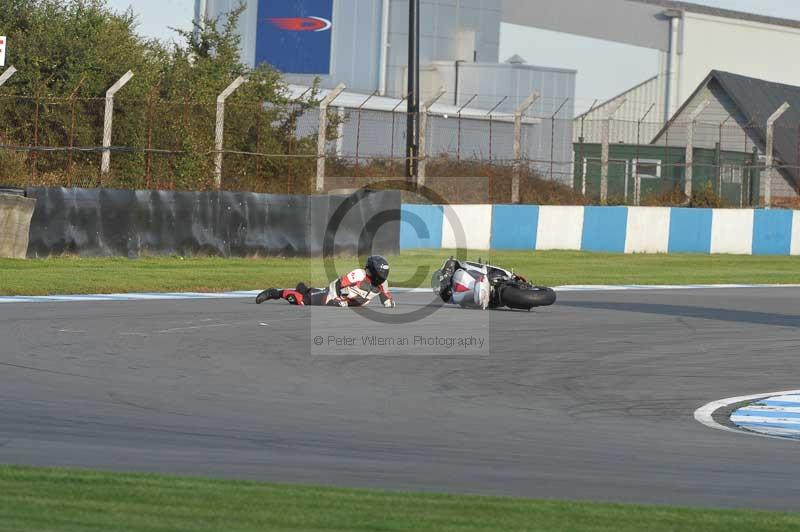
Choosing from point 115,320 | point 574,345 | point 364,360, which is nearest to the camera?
point 364,360

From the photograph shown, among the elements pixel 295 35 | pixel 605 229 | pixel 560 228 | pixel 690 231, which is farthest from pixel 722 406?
pixel 295 35

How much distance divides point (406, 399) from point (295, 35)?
37836 mm

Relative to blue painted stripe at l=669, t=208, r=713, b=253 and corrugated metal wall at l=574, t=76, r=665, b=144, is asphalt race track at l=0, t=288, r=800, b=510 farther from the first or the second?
corrugated metal wall at l=574, t=76, r=665, b=144

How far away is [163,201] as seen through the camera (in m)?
21.8

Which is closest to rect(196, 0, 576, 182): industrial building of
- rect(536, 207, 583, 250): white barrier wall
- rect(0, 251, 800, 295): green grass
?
rect(536, 207, 583, 250): white barrier wall

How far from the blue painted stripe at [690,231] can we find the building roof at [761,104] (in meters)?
19.4

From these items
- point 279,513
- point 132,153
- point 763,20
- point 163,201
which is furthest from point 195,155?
point 763,20

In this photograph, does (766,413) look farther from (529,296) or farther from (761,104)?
(761,104)

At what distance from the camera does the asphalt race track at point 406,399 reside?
6.87 meters

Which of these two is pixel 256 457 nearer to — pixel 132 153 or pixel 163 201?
pixel 163 201

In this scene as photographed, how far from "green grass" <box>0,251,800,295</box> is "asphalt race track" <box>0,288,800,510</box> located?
A: 98.7 inches

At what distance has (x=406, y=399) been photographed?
385 inches

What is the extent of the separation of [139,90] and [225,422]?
20804 mm

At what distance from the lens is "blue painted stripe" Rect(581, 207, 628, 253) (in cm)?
2939
